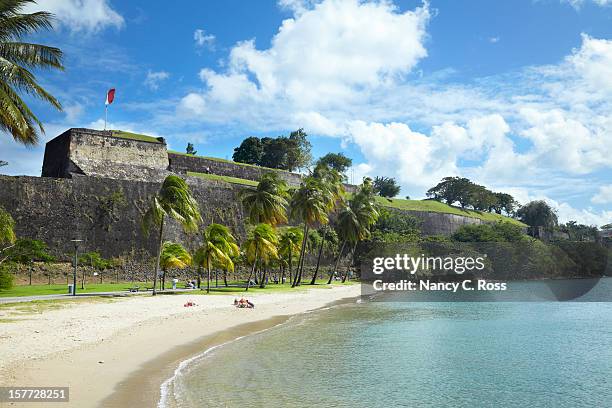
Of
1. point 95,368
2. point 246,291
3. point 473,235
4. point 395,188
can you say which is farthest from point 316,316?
point 395,188

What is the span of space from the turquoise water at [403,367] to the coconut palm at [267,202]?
667 inches

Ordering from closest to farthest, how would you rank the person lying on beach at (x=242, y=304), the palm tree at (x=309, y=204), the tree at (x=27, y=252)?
the person lying on beach at (x=242, y=304)
the tree at (x=27, y=252)
the palm tree at (x=309, y=204)

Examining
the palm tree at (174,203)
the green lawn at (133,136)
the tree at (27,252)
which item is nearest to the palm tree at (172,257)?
the palm tree at (174,203)

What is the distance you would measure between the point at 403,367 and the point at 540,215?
113 m

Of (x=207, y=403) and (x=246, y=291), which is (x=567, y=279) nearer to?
(x=246, y=291)

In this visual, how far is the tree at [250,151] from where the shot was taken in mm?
81000

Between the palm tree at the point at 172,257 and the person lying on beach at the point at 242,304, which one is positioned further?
the palm tree at the point at 172,257

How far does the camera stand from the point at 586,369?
52.2ft

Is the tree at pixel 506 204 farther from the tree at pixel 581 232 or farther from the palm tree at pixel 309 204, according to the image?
the palm tree at pixel 309 204

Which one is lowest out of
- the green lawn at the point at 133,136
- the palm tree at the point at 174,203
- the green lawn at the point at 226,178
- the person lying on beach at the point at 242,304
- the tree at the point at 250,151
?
the person lying on beach at the point at 242,304

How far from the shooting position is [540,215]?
11631 centimetres

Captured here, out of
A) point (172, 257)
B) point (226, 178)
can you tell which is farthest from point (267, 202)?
point (226, 178)

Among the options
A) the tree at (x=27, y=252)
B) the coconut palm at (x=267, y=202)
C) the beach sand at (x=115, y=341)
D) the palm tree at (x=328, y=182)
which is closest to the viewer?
the beach sand at (x=115, y=341)

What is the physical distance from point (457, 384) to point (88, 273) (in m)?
34.0
